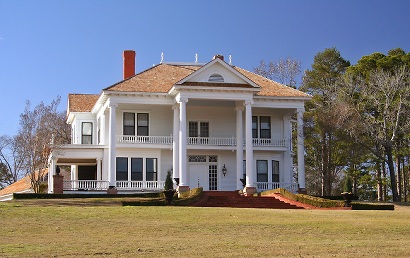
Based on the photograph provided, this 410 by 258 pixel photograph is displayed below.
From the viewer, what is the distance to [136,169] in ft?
152

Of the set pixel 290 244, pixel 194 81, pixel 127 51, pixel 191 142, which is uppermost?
pixel 127 51

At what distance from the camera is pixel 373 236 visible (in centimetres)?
2084

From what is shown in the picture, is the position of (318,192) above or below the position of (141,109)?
below

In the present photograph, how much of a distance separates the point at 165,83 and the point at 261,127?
7828 millimetres

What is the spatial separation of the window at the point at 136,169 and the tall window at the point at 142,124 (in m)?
1.93

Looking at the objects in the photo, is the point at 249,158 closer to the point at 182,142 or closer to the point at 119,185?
the point at 182,142

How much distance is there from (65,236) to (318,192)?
49.2 metres

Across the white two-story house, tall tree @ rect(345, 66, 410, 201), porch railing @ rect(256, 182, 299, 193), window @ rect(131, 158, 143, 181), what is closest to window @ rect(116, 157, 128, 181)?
the white two-story house

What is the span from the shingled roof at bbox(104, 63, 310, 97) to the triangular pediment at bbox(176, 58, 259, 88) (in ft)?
1.09

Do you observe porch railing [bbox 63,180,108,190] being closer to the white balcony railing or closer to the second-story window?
the white balcony railing

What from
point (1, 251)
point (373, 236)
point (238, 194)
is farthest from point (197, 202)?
point (1, 251)

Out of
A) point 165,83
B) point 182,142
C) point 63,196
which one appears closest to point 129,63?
point 165,83

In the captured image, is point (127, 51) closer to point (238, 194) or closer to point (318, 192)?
point (238, 194)

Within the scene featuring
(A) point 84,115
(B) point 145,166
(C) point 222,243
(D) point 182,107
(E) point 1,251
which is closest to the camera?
(E) point 1,251
